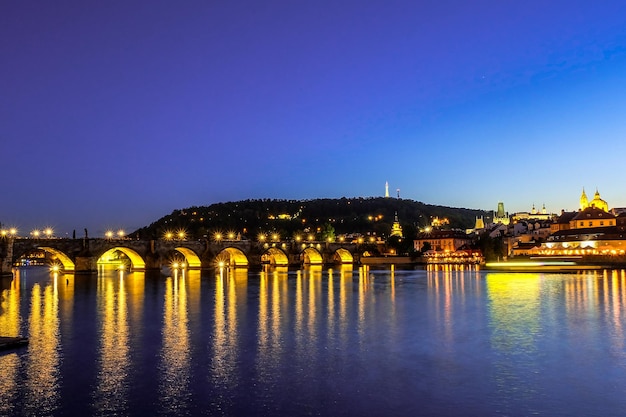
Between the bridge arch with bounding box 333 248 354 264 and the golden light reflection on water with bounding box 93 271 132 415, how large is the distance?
87.5 meters

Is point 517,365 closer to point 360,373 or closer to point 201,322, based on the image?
point 360,373

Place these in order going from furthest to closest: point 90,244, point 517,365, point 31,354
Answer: point 90,244, point 31,354, point 517,365

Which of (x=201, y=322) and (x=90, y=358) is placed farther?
(x=201, y=322)

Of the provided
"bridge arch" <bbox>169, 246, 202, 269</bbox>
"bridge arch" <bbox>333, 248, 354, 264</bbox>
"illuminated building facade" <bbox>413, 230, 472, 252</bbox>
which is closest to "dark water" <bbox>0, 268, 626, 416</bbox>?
"bridge arch" <bbox>169, 246, 202, 269</bbox>

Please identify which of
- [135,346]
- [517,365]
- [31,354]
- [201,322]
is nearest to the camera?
[517,365]

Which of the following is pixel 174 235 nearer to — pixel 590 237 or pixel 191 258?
pixel 191 258

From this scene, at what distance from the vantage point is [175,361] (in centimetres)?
1805

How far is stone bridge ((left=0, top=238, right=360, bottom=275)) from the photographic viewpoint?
2514 inches

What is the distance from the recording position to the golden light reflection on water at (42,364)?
13.5 meters

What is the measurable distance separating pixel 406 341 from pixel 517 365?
515 cm

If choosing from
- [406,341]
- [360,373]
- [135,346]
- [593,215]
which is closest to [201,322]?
[135,346]

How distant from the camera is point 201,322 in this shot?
89.3 feet

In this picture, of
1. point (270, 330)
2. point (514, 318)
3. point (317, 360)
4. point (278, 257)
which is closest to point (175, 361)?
point (317, 360)

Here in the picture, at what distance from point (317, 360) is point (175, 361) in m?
4.64
